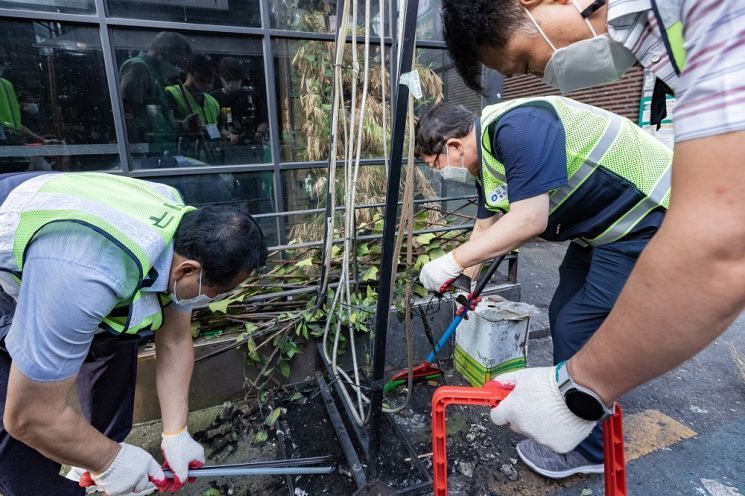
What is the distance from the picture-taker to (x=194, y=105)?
303cm

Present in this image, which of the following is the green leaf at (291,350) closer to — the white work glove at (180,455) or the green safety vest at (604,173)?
the white work glove at (180,455)

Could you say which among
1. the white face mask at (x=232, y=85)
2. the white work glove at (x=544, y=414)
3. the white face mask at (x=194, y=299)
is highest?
the white face mask at (x=232, y=85)

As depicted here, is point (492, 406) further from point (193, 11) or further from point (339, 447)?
point (193, 11)

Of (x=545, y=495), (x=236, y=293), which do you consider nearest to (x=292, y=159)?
(x=236, y=293)

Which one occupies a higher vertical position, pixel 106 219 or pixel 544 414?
pixel 106 219

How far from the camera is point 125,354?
1744 millimetres

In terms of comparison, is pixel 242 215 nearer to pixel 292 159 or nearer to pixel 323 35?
pixel 292 159

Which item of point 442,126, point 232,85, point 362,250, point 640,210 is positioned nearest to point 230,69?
point 232,85

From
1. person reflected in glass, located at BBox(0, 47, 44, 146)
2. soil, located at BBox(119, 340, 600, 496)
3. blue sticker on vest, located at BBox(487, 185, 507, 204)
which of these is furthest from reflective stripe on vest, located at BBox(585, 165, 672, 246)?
person reflected in glass, located at BBox(0, 47, 44, 146)

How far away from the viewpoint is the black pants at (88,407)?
134cm

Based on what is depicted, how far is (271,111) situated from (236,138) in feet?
1.23

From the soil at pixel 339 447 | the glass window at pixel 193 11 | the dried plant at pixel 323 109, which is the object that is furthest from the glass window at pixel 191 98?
the soil at pixel 339 447

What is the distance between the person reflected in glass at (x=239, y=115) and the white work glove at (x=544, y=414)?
113 inches

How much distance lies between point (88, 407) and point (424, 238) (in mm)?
2338
